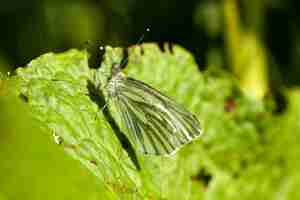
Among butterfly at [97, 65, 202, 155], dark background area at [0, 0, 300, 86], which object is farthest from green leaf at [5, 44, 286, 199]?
dark background area at [0, 0, 300, 86]

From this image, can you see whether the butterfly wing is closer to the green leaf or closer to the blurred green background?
the green leaf

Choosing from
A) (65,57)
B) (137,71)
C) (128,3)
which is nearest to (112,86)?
(65,57)

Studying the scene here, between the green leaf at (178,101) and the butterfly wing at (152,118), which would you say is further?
the butterfly wing at (152,118)

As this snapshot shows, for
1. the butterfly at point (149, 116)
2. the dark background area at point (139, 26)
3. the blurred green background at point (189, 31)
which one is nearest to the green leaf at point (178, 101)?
the butterfly at point (149, 116)

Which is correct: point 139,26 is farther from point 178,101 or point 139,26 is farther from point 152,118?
point 152,118

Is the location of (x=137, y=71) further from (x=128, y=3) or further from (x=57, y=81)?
(x=128, y=3)

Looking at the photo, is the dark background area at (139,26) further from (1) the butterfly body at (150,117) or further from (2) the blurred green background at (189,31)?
(1) the butterfly body at (150,117)
